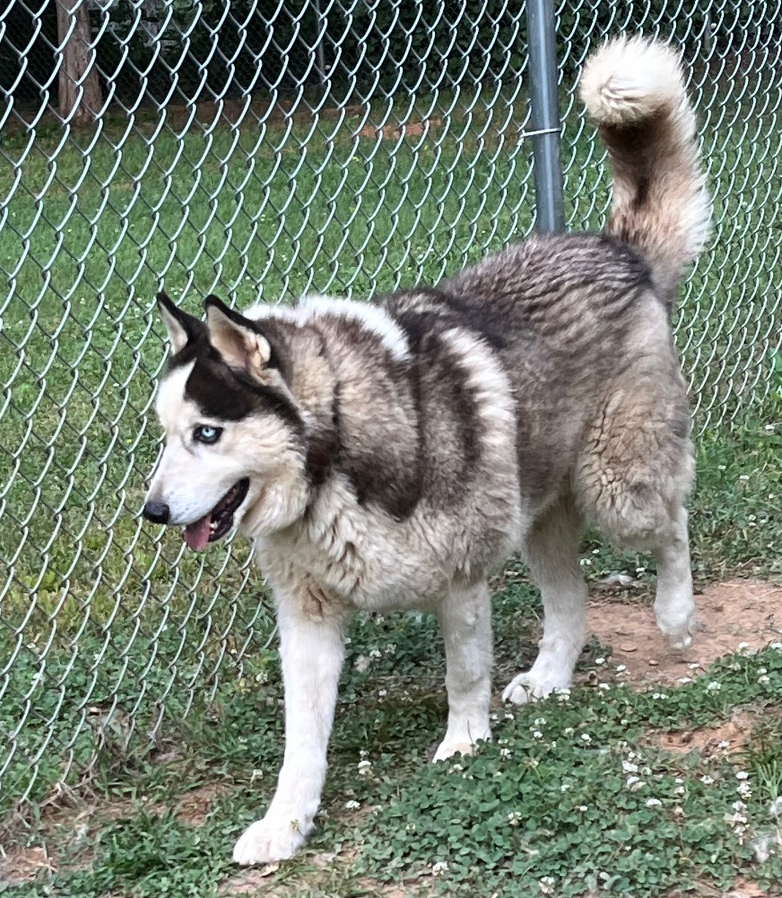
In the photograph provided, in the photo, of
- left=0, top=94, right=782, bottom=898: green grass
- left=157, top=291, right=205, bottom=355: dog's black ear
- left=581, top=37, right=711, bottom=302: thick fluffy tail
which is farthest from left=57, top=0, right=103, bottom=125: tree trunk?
left=581, top=37, right=711, bottom=302: thick fluffy tail

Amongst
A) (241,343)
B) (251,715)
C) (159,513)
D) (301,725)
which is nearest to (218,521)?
(159,513)

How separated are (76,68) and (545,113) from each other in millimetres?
2175

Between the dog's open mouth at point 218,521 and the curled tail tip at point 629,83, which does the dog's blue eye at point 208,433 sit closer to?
the dog's open mouth at point 218,521

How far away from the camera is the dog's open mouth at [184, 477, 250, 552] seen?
287cm

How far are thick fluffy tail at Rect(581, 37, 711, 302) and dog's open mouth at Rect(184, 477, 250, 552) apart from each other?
5.78ft

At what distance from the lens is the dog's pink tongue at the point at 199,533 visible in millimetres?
2869

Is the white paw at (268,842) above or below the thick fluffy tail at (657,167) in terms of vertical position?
below

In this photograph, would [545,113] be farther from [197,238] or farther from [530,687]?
[530,687]

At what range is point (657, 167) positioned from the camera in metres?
4.07

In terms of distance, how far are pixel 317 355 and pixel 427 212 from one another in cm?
526

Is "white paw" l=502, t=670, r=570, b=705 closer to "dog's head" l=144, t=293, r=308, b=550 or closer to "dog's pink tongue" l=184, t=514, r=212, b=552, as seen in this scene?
"dog's head" l=144, t=293, r=308, b=550

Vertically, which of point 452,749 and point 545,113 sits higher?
point 545,113

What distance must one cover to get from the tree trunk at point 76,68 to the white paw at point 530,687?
2.13 metres

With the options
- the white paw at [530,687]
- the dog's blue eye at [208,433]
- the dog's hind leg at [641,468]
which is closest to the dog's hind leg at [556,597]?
the white paw at [530,687]
